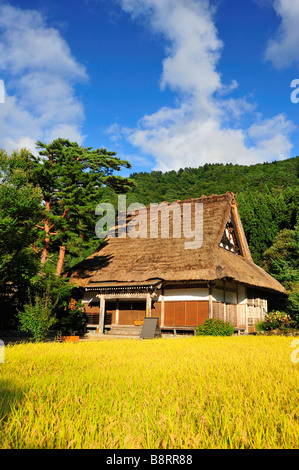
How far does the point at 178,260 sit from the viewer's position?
59.8ft

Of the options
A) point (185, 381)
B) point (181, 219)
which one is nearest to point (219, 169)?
point (181, 219)

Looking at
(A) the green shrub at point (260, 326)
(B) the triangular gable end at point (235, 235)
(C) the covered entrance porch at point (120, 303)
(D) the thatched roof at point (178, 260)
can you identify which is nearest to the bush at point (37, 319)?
(C) the covered entrance porch at point (120, 303)

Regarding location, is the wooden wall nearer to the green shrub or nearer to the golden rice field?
the green shrub

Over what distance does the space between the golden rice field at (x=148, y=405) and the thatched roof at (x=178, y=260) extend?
34.0 ft

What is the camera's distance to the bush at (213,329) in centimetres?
1557

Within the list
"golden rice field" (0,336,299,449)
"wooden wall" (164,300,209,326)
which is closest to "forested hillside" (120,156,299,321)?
"wooden wall" (164,300,209,326)

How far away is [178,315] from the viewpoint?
17734 mm

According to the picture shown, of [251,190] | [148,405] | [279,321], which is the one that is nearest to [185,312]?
[279,321]

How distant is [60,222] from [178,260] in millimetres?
6664

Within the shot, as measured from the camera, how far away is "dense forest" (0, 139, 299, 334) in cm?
1316

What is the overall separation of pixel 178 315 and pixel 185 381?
12.9 m

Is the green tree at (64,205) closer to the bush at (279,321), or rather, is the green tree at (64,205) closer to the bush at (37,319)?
the bush at (37,319)

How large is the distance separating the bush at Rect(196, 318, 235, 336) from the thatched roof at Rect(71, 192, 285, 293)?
2068 millimetres

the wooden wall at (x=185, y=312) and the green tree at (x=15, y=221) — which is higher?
the green tree at (x=15, y=221)
